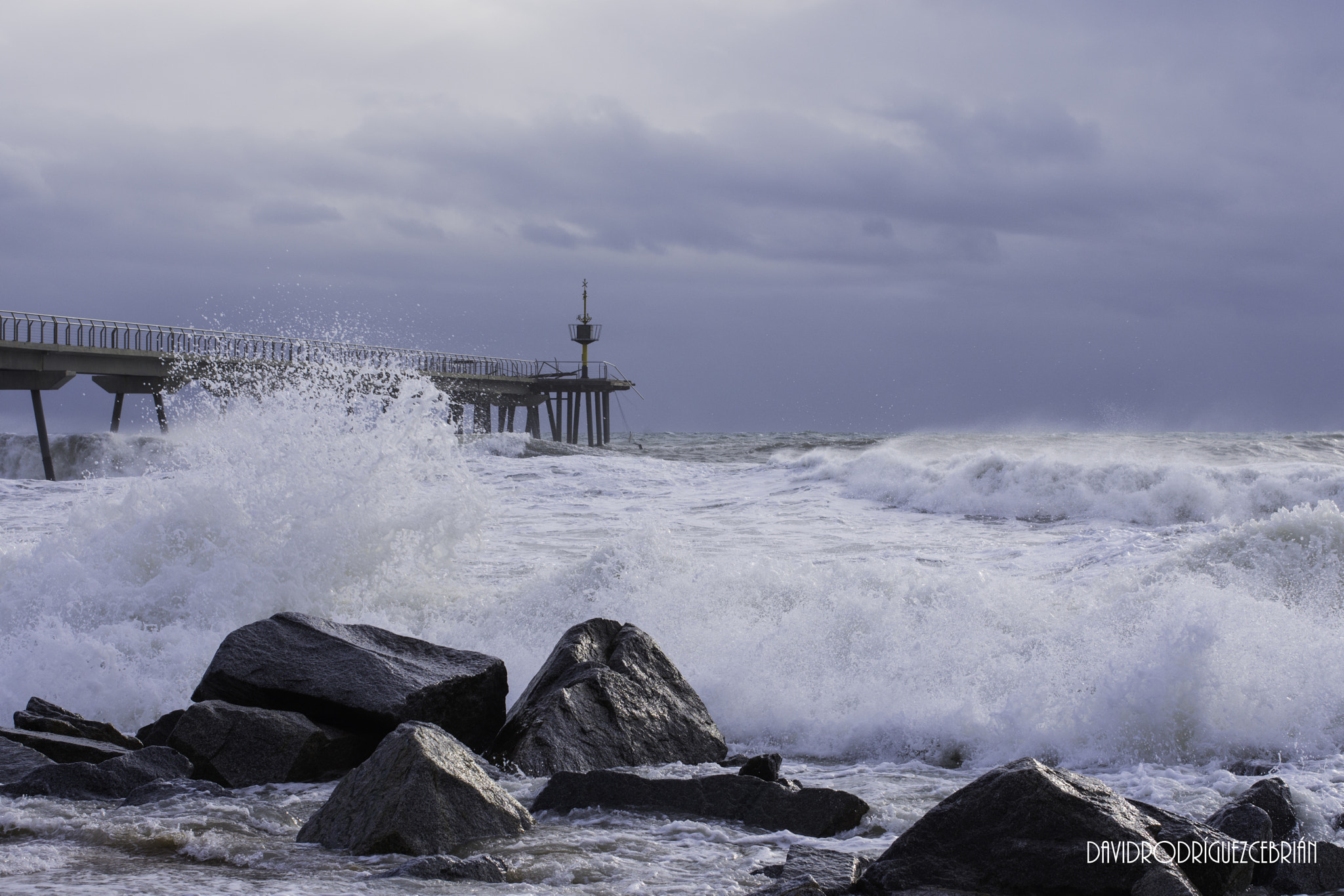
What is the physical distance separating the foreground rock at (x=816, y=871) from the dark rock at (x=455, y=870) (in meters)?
0.90

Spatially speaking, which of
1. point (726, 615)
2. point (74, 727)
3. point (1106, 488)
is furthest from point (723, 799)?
point (1106, 488)

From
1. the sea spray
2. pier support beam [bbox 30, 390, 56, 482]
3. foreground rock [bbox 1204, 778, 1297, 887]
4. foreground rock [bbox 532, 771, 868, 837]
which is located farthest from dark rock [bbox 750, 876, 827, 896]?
pier support beam [bbox 30, 390, 56, 482]

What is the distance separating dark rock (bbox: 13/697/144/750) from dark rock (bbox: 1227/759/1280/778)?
553cm

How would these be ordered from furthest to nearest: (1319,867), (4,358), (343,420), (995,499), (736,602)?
(4,358) → (995,499) → (343,420) → (736,602) → (1319,867)

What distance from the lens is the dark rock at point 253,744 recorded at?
4.67 meters

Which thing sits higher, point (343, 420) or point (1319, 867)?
point (343, 420)

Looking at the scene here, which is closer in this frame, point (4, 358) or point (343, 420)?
point (343, 420)

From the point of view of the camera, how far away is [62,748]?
485 cm

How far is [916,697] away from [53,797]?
4.43 meters

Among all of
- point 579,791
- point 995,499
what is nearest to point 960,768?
point 579,791

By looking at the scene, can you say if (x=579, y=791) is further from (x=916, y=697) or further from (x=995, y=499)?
(x=995, y=499)

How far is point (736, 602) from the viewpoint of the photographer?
298 inches

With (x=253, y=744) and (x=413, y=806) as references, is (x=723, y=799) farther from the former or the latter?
(x=253, y=744)

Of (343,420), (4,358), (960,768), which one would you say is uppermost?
(4,358)
